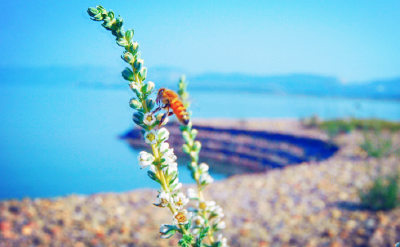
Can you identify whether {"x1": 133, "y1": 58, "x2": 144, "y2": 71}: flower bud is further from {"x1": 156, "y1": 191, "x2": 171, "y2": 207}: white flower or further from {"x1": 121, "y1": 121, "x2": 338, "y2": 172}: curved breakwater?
{"x1": 121, "y1": 121, "x2": 338, "y2": 172}: curved breakwater

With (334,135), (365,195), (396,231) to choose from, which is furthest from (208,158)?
(396,231)

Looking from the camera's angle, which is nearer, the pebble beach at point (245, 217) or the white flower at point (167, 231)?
the white flower at point (167, 231)

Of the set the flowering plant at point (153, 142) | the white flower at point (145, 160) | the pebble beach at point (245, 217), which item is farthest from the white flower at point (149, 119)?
the pebble beach at point (245, 217)

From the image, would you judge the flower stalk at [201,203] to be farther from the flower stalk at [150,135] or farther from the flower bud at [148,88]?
the flower bud at [148,88]

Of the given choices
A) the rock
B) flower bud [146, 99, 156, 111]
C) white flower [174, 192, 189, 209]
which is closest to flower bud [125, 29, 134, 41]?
flower bud [146, 99, 156, 111]

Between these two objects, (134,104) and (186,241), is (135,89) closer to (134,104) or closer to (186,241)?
(134,104)

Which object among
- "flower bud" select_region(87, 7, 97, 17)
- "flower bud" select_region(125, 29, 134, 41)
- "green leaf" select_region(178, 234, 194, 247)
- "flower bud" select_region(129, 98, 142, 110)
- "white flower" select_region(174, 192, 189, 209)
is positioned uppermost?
"flower bud" select_region(87, 7, 97, 17)
